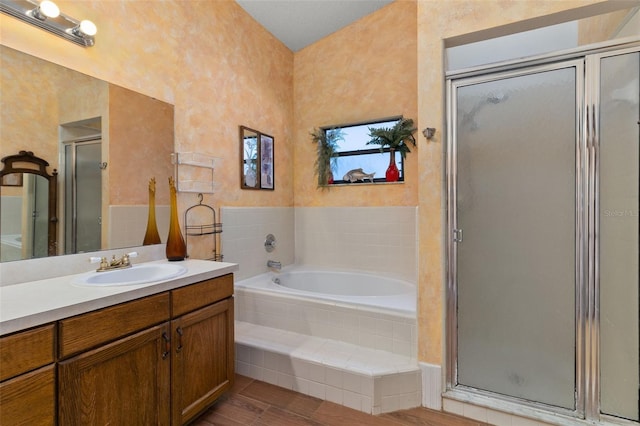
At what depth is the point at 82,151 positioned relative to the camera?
168cm

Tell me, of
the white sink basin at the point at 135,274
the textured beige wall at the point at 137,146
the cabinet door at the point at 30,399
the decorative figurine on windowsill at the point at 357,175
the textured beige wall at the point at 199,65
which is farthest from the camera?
the decorative figurine on windowsill at the point at 357,175

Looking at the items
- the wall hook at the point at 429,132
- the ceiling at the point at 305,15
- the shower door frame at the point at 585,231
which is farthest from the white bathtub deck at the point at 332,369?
the ceiling at the point at 305,15

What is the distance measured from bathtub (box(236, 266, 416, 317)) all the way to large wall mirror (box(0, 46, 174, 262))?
3.29 feet

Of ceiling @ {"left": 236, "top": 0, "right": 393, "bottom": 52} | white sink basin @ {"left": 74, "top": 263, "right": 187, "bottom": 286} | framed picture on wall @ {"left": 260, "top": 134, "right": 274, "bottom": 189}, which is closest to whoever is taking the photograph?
white sink basin @ {"left": 74, "top": 263, "right": 187, "bottom": 286}

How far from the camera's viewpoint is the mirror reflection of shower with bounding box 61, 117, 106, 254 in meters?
1.62

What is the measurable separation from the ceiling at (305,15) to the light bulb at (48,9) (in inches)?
64.1

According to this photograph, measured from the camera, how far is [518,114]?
66.5 inches

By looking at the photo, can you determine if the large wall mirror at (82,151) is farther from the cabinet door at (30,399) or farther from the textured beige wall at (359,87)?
the textured beige wall at (359,87)

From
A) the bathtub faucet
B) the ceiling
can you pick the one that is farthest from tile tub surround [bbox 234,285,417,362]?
the ceiling

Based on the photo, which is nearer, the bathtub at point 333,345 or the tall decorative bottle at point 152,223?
the bathtub at point 333,345

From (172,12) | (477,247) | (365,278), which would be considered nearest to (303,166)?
(365,278)

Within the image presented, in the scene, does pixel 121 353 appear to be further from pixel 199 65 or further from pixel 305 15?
pixel 305 15

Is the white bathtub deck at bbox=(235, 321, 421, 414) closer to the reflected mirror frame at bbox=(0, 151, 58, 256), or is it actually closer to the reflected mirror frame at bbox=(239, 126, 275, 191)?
the reflected mirror frame at bbox=(0, 151, 58, 256)

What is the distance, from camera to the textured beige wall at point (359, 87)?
3.05m
